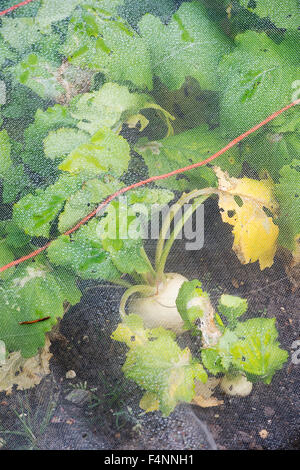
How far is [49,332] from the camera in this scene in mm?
937

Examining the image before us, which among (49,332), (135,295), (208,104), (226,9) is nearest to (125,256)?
(135,295)

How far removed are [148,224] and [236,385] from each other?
1.07 feet

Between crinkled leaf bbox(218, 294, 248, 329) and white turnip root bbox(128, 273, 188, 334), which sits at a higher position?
crinkled leaf bbox(218, 294, 248, 329)

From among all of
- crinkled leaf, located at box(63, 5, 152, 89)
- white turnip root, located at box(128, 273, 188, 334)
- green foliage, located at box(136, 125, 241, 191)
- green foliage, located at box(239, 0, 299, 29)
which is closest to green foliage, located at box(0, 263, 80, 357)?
white turnip root, located at box(128, 273, 188, 334)

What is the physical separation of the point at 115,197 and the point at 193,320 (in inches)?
9.9

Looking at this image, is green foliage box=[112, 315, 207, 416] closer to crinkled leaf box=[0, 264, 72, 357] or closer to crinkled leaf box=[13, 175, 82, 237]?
crinkled leaf box=[0, 264, 72, 357]

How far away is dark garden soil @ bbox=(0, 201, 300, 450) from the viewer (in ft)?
3.10

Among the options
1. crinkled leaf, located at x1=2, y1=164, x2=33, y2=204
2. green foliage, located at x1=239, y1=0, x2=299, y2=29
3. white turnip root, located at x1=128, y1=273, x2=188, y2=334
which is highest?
green foliage, located at x1=239, y1=0, x2=299, y2=29

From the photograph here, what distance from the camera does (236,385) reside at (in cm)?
97

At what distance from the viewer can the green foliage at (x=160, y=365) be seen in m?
0.93

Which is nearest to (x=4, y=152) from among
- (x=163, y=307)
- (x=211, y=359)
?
(x=163, y=307)

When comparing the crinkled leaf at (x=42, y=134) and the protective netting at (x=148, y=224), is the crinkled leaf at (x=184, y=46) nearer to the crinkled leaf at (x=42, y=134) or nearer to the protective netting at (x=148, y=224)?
the protective netting at (x=148, y=224)

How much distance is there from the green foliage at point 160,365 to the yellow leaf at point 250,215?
198 mm
